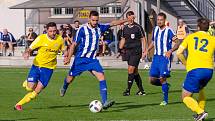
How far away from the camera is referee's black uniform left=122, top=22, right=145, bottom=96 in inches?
751

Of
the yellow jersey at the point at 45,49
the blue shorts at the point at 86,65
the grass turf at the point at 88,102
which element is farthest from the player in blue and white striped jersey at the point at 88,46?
the grass turf at the point at 88,102

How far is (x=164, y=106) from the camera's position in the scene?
640 inches

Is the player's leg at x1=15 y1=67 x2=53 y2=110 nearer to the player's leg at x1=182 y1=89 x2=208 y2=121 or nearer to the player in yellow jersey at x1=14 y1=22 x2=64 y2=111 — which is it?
the player in yellow jersey at x1=14 y1=22 x2=64 y2=111

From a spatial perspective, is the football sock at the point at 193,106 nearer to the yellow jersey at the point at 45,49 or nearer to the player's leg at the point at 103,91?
the player's leg at the point at 103,91

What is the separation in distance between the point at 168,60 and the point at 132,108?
5.32 ft

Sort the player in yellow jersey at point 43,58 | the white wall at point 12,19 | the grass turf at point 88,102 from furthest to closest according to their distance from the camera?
the white wall at point 12,19 → the player in yellow jersey at point 43,58 → the grass turf at point 88,102

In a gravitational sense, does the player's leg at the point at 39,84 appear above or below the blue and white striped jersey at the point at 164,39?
below

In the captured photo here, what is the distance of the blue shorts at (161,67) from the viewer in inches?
650

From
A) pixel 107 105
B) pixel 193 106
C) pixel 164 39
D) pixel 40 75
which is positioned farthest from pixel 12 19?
pixel 193 106

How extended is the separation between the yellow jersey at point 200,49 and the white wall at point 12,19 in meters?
32.0

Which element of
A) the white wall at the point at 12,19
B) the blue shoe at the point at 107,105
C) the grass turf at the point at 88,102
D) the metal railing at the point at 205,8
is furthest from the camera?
the white wall at the point at 12,19

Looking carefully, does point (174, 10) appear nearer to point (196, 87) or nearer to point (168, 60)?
point (168, 60)

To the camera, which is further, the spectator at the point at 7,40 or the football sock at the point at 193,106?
the spectator at the point at 7,40

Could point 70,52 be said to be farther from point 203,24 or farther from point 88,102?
point 203,24
